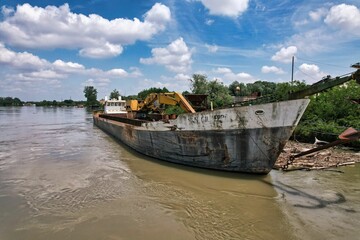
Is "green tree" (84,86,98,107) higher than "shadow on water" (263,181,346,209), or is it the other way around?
"green tree" (84,86,98,107)

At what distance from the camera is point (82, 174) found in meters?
9.60

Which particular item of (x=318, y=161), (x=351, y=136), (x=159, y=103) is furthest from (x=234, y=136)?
(x=159, y=103)

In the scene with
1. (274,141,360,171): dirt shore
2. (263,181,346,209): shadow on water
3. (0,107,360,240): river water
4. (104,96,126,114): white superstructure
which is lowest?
(0,107,360,240): river water

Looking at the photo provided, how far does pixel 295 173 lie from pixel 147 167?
5.47 m

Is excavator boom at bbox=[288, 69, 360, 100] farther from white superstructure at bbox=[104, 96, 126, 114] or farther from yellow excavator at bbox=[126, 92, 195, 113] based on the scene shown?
white superstructure at bbox=[104, 96, 126, 114]

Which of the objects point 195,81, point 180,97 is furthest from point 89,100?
point 180,97

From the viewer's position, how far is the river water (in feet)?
17.2

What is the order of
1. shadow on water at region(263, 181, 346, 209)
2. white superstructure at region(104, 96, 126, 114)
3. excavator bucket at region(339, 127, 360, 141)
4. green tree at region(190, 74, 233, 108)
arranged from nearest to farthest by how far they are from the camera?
excavator bucket at region(339, 127, 360, 141)
shadow on water at region(263, 181, 346, 209)
white superstructure at region(104, 96, 126, 114)
green tree at region(190, 74, 233, 108)

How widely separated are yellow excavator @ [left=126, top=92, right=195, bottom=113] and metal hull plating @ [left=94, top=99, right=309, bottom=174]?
166cm

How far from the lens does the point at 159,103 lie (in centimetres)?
1333

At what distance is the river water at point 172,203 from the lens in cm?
523

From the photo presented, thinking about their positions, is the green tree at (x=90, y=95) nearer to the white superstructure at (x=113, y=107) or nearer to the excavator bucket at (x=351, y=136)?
the white superstructure at (x=113, y=107)

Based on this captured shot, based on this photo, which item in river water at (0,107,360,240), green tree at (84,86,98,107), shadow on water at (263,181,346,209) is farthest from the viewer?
green tree at (84,86,98,107)

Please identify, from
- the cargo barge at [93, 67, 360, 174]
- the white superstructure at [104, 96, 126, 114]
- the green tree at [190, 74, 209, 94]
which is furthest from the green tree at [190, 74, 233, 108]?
the cargo barge at [93, 67, 360, 174]
